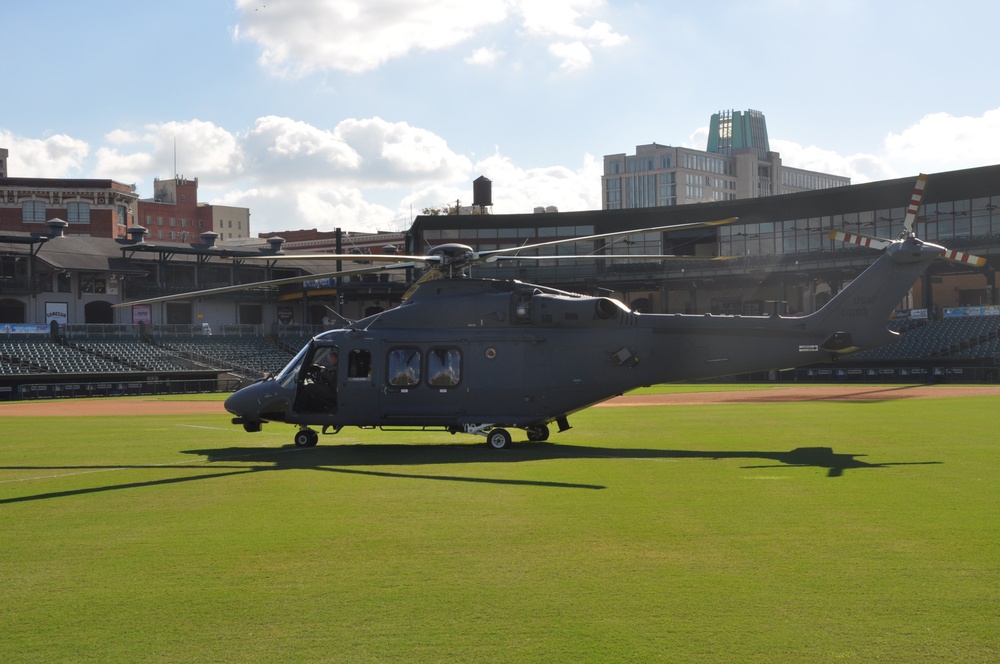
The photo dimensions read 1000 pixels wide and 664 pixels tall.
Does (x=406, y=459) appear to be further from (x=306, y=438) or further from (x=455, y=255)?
(x=455, y=255)

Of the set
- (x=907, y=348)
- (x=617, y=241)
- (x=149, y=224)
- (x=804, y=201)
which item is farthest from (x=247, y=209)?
(x=907, y=348)

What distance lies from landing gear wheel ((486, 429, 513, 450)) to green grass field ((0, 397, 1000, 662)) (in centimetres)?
166

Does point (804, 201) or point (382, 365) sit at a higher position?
point (804, 201)

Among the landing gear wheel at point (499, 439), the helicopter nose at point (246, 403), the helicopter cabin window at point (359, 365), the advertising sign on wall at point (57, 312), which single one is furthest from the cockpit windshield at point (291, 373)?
the advertising sign on wall at point (57, 312)

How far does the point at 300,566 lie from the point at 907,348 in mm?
62976

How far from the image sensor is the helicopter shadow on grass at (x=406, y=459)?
14.5 meters

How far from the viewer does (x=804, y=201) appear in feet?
262

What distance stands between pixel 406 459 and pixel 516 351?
3.60 meters

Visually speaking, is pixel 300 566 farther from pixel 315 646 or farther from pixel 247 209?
pixel 247 209

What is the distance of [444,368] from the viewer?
65.3 feet

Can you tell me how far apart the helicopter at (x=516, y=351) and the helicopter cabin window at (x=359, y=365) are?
22 mm

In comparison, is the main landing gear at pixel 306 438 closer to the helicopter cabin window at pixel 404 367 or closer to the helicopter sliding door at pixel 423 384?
A: the helicopter sliding door at pixel 423 384

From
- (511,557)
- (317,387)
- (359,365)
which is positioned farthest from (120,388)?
(511,557)

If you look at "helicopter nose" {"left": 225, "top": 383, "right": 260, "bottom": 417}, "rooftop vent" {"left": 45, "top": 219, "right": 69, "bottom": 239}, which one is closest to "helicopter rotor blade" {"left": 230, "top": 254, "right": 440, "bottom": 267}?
"helicopter nose" {"left": 225, "top": 383, "right": 260, "bottom": 417}
